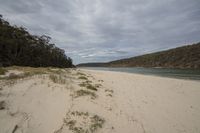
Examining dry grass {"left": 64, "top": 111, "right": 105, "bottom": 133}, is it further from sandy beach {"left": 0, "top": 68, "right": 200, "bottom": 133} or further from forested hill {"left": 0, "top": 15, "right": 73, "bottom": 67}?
forested hill {"left": 0, "top": 15, "right": 73, "bottom": 67}

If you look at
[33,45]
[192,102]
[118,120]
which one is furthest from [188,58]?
[118,120]

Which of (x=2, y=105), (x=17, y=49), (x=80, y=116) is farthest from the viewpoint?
(x=17, y=49)

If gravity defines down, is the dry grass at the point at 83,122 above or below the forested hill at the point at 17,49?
below

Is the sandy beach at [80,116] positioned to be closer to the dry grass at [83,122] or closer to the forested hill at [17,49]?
the dry grass at [83,122]

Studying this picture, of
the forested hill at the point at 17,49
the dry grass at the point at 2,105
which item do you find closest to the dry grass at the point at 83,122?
the dry grass at the point at 2,105

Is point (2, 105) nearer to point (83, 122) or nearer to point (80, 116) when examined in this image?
point (80, 116)

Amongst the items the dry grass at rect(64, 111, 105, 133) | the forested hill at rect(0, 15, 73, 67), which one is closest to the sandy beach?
the dry grass at rect(64, 111, 105, 133)

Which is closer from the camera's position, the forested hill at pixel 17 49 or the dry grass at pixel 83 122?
the dry grass at pixel 83 122

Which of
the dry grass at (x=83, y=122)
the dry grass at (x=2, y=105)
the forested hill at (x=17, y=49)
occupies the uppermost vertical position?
the forested hill at (x=17, y=49)

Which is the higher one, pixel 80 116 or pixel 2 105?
pixel 2 105

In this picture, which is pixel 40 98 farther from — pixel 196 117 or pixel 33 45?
pixel 33 45

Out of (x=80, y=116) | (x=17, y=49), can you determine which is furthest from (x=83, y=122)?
(x=17, y=49)

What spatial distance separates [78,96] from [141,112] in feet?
11.4

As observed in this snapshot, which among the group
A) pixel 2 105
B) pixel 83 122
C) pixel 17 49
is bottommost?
pixel 83 122
